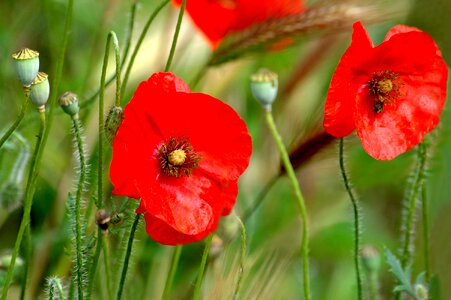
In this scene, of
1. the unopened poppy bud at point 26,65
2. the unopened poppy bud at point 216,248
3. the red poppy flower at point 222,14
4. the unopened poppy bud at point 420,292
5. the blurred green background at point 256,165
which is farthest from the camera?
the red poppy flower at point 222,14

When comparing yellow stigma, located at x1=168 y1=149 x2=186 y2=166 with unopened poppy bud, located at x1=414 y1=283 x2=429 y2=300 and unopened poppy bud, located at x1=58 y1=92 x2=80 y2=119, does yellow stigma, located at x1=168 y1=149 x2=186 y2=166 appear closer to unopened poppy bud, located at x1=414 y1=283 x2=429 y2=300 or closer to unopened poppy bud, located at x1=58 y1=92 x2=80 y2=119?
unopened poppy bud, located at x1=58 y1=92 x2=80 y2=119

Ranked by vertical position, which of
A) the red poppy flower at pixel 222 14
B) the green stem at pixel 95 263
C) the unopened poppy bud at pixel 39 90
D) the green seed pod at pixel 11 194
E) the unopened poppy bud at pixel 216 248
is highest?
the red poppy flower at pixel 222 14

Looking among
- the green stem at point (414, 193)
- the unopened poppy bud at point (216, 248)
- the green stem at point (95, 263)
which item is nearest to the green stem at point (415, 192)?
the green stem at point (414, 193)

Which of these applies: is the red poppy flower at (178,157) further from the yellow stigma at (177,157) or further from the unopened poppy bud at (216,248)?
the unopened poppy bud at (216,248)

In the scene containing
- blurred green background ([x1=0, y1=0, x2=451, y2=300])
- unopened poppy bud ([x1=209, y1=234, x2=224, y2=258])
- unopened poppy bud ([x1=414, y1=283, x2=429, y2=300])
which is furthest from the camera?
blurred green background ([x1=0, y1=0, x2=451, y2=300])

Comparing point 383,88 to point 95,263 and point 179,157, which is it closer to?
point 179,157

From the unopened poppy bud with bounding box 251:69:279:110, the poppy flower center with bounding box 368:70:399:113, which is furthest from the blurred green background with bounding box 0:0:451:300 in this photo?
the unopened poppy bud with bounding box 251:69:279:110
